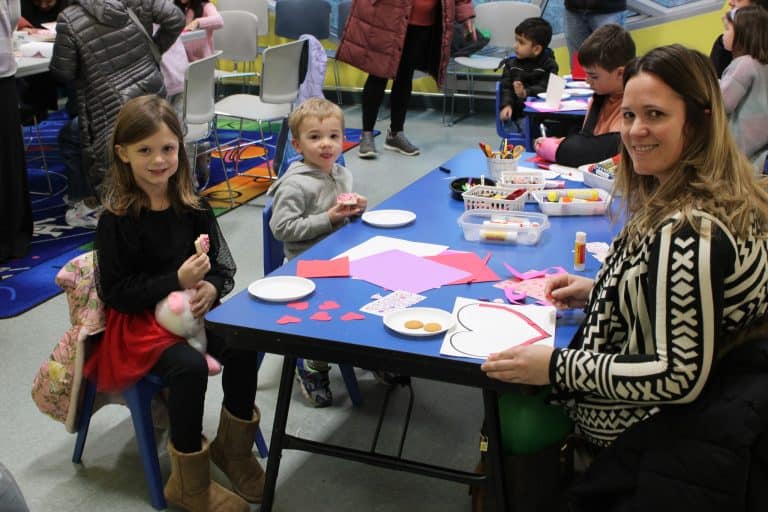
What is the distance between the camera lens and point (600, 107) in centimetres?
326

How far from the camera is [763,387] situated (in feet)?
4.26

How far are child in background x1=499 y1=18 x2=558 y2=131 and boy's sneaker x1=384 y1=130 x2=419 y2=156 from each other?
3.48 ft

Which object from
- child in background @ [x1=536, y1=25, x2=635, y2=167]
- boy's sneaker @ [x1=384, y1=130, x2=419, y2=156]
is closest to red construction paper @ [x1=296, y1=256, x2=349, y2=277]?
child in background @ [x1=536, y1=25, x2=635, y2=167]

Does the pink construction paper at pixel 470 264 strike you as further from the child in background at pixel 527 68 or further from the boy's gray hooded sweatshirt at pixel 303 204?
the child in background at pixel 527 68

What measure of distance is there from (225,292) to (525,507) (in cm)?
101

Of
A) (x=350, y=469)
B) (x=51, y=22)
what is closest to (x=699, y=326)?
(x=350, y=469)

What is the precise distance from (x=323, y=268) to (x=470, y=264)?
1.16 ft

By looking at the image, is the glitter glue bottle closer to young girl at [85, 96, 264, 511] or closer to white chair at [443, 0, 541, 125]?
young girl at [85, 96, 264, 511]

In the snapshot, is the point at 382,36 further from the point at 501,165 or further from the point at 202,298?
the point at 202,298

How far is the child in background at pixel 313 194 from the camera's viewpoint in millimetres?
2469

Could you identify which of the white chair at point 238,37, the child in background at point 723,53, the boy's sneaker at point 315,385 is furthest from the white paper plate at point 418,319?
the white chair at point 238,37

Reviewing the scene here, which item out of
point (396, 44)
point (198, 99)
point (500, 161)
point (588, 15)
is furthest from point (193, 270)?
point (588, 15)

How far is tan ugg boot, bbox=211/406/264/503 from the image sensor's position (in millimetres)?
2207

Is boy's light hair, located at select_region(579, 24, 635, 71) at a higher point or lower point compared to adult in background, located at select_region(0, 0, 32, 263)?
higher
